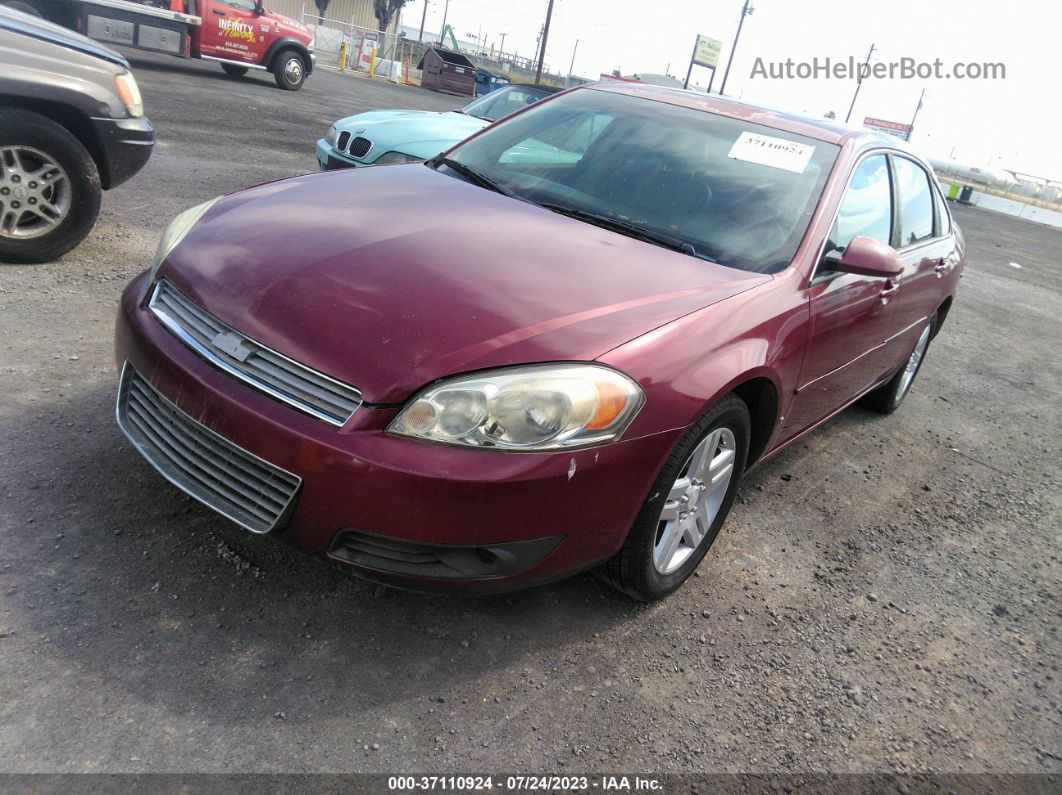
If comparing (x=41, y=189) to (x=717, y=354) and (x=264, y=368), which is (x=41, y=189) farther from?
(x=717, y=354)

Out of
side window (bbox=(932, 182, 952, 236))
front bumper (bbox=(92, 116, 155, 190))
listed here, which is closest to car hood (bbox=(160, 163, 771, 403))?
front bumper (bbox=(92, 116, 155, 190))

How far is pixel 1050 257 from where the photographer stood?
61.7 feet

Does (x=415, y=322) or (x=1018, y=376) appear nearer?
(x=415, y=322)

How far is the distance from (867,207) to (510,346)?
2.21 m

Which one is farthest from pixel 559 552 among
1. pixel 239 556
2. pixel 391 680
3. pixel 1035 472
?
pixel 1035 472

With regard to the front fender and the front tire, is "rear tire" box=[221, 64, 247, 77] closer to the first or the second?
the front fender

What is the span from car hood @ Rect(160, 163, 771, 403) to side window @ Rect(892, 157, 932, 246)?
1719mm

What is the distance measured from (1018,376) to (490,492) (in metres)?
6.47

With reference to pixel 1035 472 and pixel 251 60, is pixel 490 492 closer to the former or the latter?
pixel 1035 472

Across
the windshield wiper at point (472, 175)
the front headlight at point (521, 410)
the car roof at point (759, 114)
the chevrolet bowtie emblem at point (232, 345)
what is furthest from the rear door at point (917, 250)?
the chevrolet bowtie emblem at point (232, 345)

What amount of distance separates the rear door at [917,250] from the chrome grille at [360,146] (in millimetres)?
4215

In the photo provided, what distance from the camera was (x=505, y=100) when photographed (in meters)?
8.86

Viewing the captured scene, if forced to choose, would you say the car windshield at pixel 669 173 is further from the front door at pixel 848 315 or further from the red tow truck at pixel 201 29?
the red tow truck at pixel 201 29

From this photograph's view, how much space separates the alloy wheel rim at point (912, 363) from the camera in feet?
16.9
